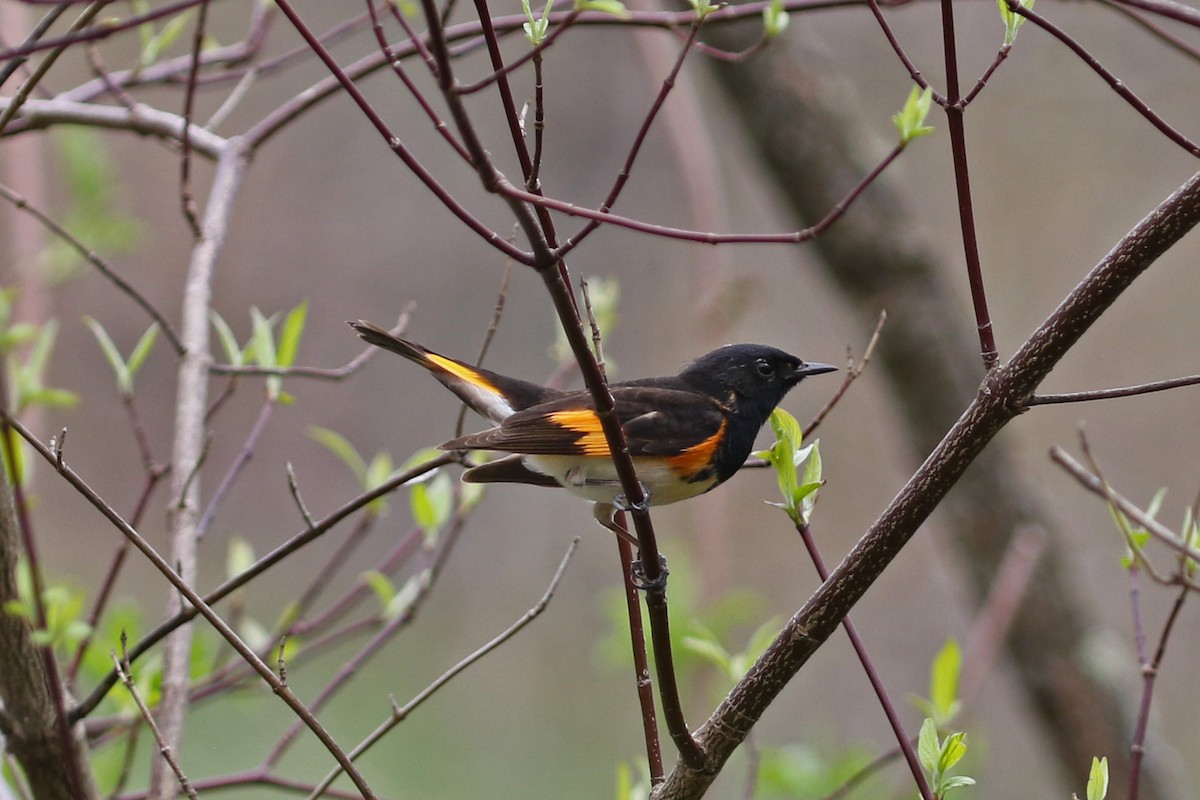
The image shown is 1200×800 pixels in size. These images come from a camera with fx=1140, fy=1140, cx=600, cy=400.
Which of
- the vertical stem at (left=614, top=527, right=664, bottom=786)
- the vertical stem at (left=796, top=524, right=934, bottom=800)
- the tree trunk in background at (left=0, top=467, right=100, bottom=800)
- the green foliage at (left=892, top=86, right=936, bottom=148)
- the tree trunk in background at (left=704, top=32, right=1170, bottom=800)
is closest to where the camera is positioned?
the vertical stem at (left=796, top=524, right=934, bottom=800)

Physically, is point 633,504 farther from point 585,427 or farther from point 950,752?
point 585,427

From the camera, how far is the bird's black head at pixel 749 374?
265 centimetres

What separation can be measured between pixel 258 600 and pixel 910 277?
6066 millimetres

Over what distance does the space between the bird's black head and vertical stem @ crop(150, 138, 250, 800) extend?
110 centimetres

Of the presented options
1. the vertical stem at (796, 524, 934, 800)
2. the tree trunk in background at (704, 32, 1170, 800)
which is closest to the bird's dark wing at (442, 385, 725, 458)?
the vertical stem at (796, 524, 934, 800)

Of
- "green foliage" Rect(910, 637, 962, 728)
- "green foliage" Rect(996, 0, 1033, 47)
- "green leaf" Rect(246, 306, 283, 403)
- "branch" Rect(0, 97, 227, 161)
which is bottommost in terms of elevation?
"green foliage" Rect(910, 637, 962, 728)

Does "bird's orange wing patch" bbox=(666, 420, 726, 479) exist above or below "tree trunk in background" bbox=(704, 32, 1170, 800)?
below

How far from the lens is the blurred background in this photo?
7.25 m

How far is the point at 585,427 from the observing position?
2.42 metres

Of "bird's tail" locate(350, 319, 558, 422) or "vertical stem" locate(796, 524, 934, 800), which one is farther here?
"bird's tail" locate(350, 319, 558, 422)

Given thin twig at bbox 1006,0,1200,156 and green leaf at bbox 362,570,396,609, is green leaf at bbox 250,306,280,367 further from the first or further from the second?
thin twig at bbox 1006,0,1200,156

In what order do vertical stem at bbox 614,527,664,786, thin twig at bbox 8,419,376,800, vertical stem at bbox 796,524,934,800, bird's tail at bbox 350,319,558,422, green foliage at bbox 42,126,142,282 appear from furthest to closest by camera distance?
green foliage at bbox 42,126,142,282
bird's tail at bbox 350,319,558,422
vertical stem at bbox 614,527,664,786
vertical stem at bbox 796,524,934,800
thin twig at bbox 8,419,376,800

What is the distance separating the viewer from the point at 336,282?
8.72m

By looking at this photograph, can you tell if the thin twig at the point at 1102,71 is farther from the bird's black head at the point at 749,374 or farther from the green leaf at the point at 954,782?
the bird's black head at the point at 749,374
